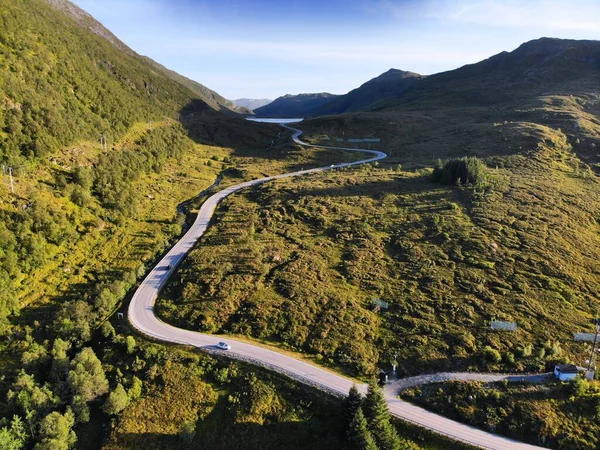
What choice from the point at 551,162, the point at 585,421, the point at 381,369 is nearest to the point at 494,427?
the point at 585,421

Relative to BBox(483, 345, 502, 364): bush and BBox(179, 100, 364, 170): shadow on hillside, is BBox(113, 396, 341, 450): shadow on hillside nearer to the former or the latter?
BBox(483, 345, 502, 364): bush

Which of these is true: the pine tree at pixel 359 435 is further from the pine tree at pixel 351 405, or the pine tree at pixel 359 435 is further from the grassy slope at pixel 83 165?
the grassy slope at pixel 83 165

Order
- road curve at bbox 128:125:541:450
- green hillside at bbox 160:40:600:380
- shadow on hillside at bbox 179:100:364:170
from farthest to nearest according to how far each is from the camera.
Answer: shadow on hillside at bbox 179:100:364:170 → green hillside at bbox 160:40:600:380 → road curve at bbox 128:125:541:450

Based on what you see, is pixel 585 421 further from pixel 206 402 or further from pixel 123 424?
pixel 123 424

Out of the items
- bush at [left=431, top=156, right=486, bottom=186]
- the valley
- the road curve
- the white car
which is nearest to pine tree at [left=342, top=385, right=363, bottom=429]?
the valley

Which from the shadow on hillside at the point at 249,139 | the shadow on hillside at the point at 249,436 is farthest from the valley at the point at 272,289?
the shadow on hillside at the point at 249,139

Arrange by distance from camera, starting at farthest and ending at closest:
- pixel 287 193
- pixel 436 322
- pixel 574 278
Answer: pixel 287 193, pixel 574 278, pixel 436 322
